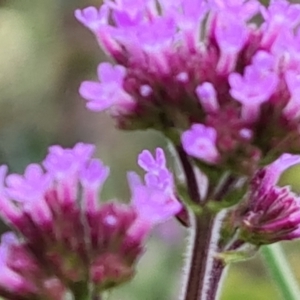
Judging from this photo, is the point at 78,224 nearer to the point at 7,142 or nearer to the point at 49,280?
the point at 49,280

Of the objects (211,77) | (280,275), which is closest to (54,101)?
(280,275)

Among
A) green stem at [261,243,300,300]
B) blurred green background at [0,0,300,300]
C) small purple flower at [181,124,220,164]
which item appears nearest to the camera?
small purple flower at [181,124,220,164]

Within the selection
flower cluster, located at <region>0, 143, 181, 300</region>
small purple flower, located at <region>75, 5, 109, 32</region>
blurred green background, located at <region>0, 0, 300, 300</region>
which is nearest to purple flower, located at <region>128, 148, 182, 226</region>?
flower cluster, located at <region>0, 143, 181, 300</region>

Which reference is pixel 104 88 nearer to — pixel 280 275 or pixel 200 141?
pixel 200 141

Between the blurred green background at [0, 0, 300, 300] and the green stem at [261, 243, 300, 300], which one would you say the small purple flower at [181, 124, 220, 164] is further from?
the blurred green background at [0, 0, 300, 300]

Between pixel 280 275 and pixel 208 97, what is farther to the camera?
pixel 280 275
